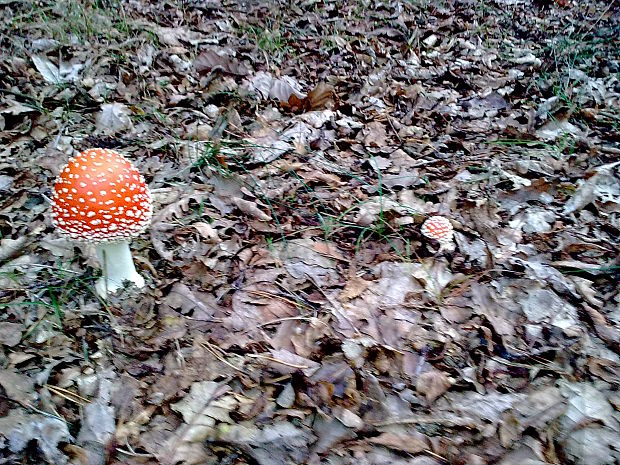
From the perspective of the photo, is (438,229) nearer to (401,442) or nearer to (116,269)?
(401,442)

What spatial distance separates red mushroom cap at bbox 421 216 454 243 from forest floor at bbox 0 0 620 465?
11 cm

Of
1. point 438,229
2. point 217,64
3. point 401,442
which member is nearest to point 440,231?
point 438,229

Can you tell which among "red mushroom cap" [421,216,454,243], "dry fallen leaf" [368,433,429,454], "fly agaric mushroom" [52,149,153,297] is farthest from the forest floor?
"fly agaric mushroom" [52,149,153,297]

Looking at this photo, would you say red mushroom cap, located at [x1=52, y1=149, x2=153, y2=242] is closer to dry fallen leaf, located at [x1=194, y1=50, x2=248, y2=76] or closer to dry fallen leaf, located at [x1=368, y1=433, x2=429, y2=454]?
dry fallen leaf, located at [x1=368, y1=433, x2=429, y2=454]

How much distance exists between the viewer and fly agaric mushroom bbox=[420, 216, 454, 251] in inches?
132

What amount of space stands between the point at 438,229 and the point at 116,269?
2.20 meters

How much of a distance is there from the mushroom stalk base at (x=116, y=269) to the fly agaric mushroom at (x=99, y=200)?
0.22 meters

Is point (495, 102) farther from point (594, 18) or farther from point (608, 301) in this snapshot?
point (594, 18)

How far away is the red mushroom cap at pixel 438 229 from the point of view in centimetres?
336

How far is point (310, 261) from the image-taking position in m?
3.34

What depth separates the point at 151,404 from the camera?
7.98 ft

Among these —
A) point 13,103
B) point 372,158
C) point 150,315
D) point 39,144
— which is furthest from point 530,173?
point 13,103

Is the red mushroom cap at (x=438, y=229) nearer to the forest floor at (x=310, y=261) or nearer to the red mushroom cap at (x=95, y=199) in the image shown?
the forest floor at (x=310, y=261)

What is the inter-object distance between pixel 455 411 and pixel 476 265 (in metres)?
1.23
